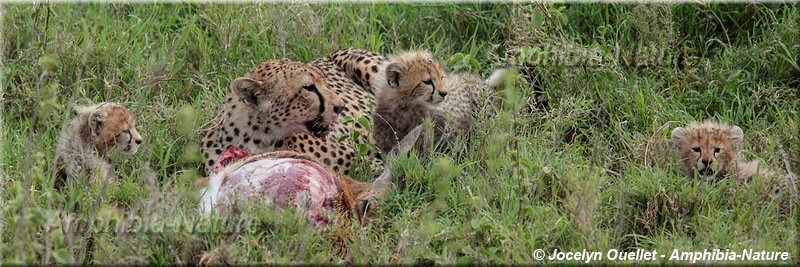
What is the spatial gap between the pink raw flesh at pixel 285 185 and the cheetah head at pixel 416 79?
1.11 metres

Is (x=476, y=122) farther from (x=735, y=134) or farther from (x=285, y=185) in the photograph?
(x=285, y=185)

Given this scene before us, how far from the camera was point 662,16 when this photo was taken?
5883 millimetres

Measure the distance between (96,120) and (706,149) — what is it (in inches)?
109

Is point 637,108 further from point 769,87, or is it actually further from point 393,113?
point 393,113

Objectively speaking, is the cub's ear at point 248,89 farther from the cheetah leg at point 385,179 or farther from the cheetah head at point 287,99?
the cheetah leg at point 385,179

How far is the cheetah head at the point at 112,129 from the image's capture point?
16.1ft

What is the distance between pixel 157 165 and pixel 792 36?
341 cm

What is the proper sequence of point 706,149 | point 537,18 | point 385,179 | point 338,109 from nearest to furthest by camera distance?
point 385,179 → point 706,149 → point 338,109 → point 537,18

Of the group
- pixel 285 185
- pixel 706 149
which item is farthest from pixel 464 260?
pixel 706 149

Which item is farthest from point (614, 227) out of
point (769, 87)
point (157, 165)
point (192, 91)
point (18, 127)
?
point (18, 127)

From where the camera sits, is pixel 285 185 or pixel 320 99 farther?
pixel 320 99

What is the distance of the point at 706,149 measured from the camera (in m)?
4.78

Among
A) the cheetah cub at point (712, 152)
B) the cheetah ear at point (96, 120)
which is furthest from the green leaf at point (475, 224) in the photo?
the cheetah ear at point (96, 120)

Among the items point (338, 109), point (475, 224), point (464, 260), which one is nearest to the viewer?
point (464, 260)
